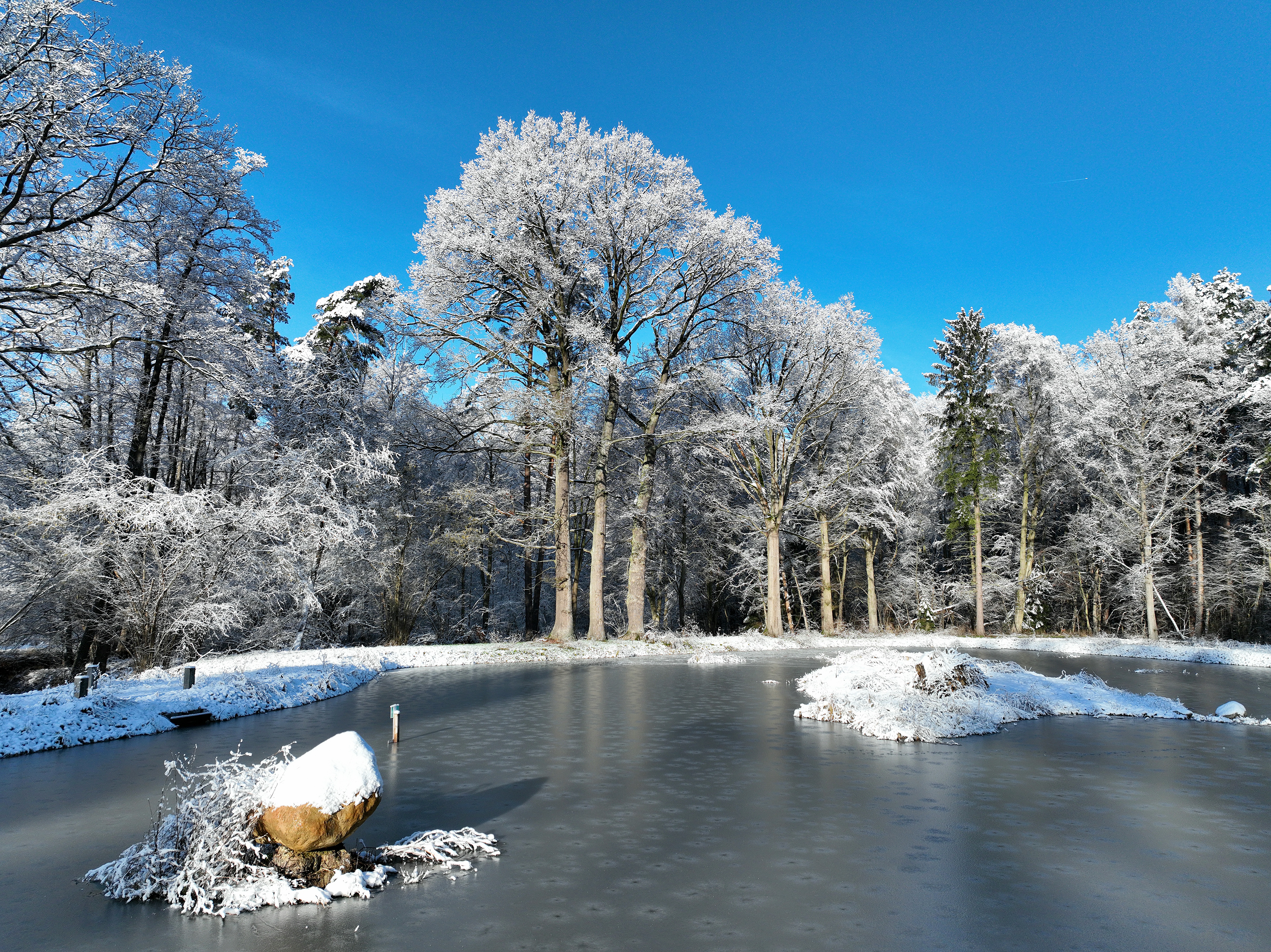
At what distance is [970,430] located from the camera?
3728 centimetres

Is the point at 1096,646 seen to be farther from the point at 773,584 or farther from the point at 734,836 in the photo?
the point at 734,836

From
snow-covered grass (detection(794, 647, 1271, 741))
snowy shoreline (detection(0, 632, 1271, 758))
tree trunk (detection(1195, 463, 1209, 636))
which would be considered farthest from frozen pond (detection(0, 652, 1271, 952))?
tree trunk (detection(1195, 463, 1209, 636))

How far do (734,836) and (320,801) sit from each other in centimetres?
400

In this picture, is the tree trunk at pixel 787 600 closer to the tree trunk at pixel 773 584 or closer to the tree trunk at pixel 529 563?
the tree trunk at pixel 773 584

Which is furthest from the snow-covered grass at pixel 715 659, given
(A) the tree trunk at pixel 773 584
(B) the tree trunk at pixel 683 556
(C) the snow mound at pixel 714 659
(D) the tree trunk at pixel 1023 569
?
(D) the tree trunk at pixel 1023 569

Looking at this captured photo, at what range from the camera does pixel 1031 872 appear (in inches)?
253

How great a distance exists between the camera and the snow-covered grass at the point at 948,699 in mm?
13453

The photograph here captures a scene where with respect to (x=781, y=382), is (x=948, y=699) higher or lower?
lower

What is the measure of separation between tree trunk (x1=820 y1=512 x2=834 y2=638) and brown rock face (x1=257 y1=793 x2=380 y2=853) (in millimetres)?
31583

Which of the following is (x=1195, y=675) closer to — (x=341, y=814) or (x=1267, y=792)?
(x=1267, y=792)

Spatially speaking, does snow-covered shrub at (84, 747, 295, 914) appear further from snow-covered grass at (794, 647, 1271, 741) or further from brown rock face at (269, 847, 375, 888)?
snow-covered grass at (794, 647, 1271, 741)

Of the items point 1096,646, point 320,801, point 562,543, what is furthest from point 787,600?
point 320,801

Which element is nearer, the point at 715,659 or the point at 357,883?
the point at 357,883

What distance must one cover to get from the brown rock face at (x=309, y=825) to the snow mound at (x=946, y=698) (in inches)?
388
